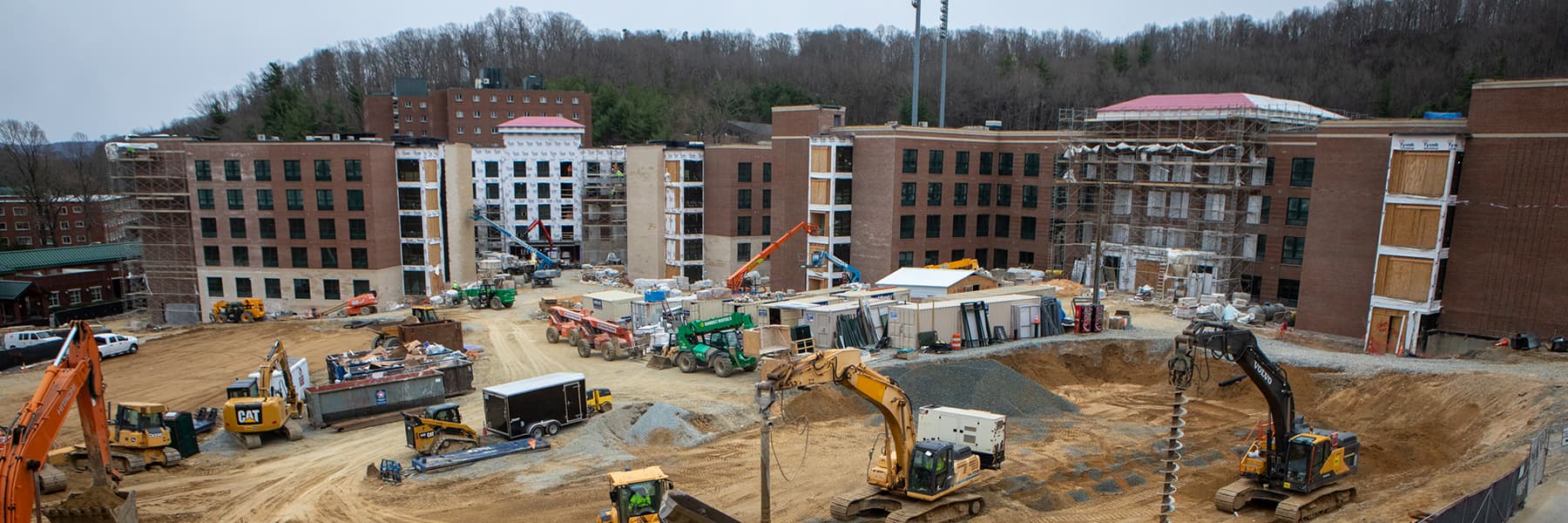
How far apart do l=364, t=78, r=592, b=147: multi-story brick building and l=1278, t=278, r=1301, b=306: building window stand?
6861 cm

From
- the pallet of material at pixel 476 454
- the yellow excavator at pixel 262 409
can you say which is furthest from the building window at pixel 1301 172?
the yellow excavator at pixel 262 409

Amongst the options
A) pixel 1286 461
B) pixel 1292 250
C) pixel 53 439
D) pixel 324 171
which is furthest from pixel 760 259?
pixel 53 439

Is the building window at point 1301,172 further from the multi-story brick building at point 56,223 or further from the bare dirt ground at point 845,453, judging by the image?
the multi-story brick building at point 56,223

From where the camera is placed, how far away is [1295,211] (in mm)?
48250

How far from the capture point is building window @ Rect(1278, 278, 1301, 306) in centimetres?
4881

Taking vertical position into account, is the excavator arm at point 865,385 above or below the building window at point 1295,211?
below

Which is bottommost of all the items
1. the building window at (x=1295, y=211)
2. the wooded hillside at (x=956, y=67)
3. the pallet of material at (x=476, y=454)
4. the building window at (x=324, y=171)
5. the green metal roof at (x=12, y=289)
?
the green metal roof at (x=12, y=289)

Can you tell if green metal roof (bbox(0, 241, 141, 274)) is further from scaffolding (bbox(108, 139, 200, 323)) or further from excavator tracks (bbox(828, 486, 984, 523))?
excavator tracks (bbox(828, 486, 984, 523))

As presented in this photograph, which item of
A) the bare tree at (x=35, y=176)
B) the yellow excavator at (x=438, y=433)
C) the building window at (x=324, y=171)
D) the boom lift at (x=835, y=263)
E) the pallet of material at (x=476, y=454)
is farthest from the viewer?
the bare tree at (x=35, y=176)

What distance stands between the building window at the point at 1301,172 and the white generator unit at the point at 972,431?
33.9 metres

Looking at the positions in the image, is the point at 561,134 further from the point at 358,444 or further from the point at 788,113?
the point at 358,444

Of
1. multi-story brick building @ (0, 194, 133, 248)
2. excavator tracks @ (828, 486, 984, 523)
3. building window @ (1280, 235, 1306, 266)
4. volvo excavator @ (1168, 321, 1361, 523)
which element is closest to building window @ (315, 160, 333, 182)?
multi-story brick building @ (0, 194, 133, 248)

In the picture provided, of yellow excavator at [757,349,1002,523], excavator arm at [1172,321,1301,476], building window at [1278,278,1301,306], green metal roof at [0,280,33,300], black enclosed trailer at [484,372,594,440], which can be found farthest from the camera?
green metal roof at [0,280,33,300]

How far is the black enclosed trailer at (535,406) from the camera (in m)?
26.8
